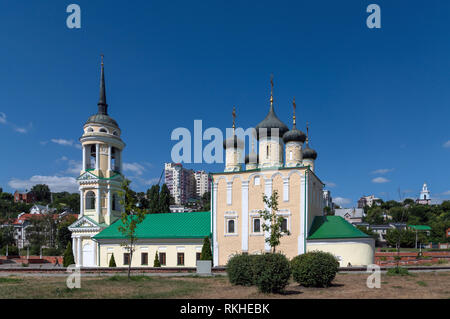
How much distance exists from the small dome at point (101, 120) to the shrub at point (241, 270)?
980 inches

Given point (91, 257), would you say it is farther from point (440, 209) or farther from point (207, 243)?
point (440, 209)

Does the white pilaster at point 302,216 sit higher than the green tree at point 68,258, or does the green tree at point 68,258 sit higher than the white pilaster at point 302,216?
the white pilaster at point 302,216

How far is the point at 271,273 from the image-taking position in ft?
48.2

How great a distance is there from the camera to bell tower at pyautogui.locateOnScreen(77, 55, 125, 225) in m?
37.2

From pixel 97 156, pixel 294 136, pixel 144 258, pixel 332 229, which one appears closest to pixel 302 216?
pixel 332 229

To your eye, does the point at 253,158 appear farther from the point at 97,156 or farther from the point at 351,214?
the point at 351,214

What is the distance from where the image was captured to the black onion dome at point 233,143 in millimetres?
33812

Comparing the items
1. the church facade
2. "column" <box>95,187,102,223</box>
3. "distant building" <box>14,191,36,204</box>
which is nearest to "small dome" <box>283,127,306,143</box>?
the church facade

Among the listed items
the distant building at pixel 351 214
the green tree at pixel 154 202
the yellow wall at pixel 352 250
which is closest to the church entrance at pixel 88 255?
the green tree at pixel 154 202

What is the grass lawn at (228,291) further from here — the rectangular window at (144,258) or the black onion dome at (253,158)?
the black onion dome at (253,158)

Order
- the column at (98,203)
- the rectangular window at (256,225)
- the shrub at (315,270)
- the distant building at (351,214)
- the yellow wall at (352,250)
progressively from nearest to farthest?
the shrub at (315,270) → the yellow wall at (352,250) → the rectangular window at (256,225) → the column at (98,203) → the distant building at (351,214)
